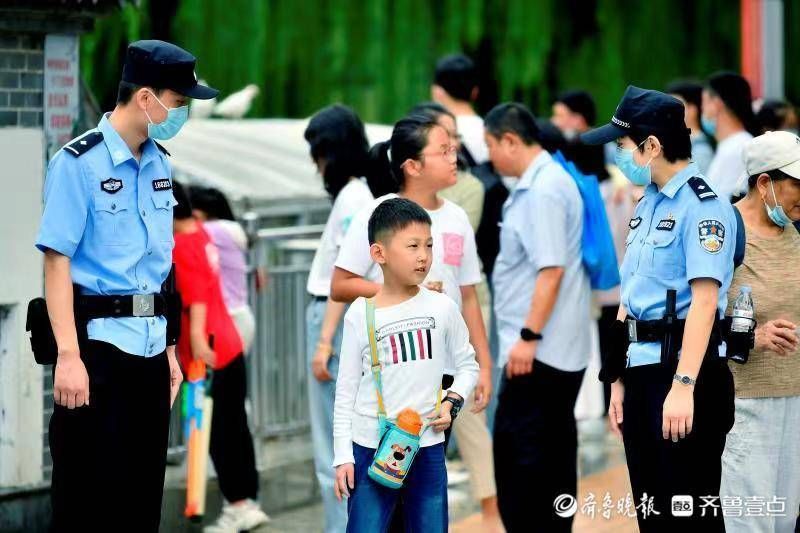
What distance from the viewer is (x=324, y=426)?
6.24m

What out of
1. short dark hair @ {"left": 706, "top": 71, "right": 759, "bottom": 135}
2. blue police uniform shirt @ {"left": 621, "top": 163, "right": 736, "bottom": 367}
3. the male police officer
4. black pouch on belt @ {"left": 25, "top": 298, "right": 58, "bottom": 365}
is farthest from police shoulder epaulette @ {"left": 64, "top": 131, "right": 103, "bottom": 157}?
short dark hair @ {"left": 706, "top": 71, "right": 759, "bottom": 135}

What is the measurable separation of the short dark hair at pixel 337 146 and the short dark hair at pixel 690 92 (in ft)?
10.3

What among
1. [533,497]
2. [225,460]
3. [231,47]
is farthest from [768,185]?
[231,47]

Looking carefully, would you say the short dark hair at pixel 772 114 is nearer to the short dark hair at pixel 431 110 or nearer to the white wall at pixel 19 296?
the short dark hair at pixel 431 110

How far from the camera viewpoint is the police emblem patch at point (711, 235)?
468cm

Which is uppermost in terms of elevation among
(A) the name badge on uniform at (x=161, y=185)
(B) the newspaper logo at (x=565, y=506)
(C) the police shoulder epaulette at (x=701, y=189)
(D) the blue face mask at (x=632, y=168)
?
(D) the blue face mask at (x=632, y=168)

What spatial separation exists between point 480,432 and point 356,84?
22.3 ft

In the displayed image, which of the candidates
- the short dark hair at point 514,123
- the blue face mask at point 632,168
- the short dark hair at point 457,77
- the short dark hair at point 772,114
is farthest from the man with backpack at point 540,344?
the short dark hair at point 772,114

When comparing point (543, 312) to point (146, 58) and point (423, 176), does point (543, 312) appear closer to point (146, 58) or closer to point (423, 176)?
point (423, 176)

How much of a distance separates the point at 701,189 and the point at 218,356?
2.86 meters

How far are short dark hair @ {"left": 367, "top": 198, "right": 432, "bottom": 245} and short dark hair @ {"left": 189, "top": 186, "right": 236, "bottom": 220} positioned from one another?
2.40 metres

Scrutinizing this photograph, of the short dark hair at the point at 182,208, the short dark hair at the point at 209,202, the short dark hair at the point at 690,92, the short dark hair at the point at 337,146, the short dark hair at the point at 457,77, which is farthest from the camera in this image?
the short dark hair at the point at 690,92

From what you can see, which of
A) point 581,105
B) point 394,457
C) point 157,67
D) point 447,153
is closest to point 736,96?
point 581,105

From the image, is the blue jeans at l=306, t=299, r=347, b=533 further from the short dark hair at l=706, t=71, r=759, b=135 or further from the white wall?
the short dark hair at l=706, t=71, r=759, b=135
